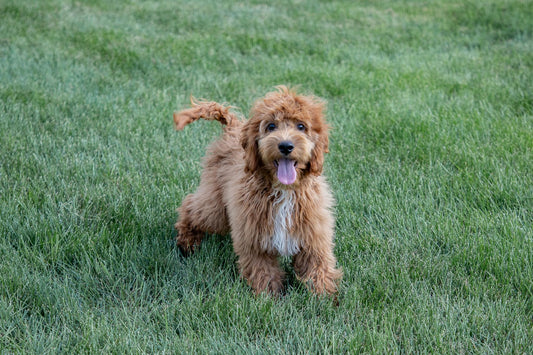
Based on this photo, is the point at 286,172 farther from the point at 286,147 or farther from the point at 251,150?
the point at 251,150

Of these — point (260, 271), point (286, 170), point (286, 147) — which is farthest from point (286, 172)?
point (260, 271)

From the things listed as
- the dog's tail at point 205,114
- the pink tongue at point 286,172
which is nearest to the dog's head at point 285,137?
the pink tongue at point 286,172

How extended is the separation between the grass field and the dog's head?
28.9 inches

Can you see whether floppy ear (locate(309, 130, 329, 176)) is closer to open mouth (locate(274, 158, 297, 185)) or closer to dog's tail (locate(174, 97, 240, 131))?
open mouth (locate(274, 158, 297, 185))

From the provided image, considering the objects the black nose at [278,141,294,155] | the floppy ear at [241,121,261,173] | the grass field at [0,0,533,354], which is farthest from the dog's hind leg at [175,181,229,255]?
the black nose at [278,141,294,155]

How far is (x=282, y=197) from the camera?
3443 mm

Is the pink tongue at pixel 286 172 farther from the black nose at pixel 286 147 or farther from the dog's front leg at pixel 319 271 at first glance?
the dog's front leg at pixel 319 271

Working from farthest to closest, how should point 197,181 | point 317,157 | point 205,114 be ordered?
point 197,181
point 205,114
point 317,157

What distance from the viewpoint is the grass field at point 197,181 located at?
320 cm

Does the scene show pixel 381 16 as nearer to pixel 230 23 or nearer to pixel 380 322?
pixel 230 23

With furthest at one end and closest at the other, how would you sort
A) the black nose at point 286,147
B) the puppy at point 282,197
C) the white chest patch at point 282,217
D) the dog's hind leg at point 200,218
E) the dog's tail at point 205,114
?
1. the dog's hind leg at point 200,218
2. the dog's tail at point 205,114
3. the white chest patch at point 282,217
4. the puppy at point 282,197
5. the black nose at point 286,147

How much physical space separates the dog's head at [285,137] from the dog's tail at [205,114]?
459 mm

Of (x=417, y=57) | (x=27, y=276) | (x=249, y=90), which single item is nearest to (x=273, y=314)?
(x=27, y=276)

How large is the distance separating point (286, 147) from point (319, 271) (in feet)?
2.70
